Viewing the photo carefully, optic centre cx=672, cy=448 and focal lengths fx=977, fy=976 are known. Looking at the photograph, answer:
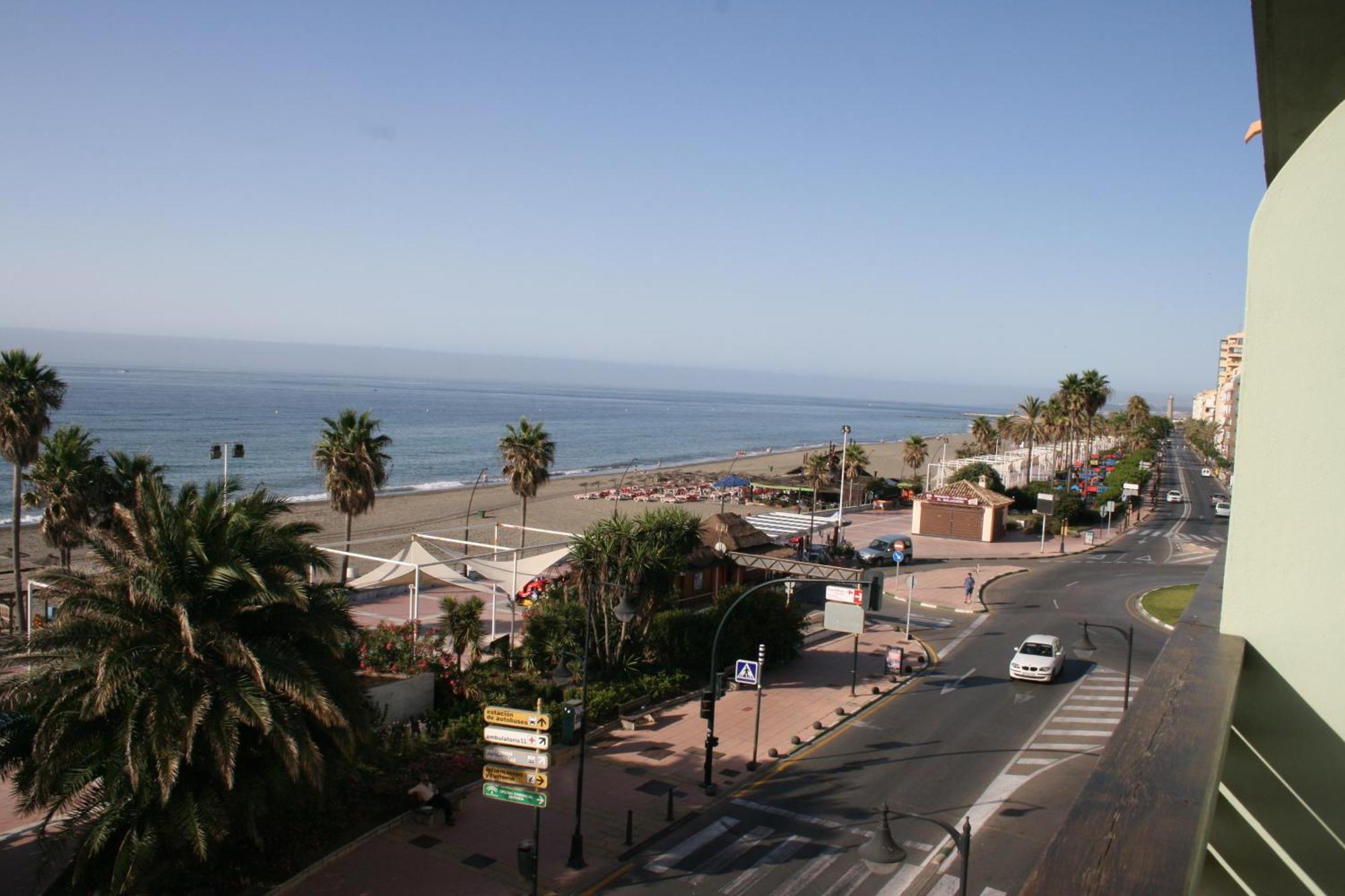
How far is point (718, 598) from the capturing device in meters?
30.4

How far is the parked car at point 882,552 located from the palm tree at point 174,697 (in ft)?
123

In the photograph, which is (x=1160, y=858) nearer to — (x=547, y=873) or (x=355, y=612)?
(x=547, y=873)

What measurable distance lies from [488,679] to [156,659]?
1141 cm

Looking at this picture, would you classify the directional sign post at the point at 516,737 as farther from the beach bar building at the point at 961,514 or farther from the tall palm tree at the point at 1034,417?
the tall palm tree at the point at 1034,417

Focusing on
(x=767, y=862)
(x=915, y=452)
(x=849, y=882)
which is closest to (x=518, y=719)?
(x=767, y=862)

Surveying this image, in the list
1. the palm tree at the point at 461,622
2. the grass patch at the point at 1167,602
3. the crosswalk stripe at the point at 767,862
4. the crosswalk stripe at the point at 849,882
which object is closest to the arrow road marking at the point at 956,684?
the grass patch at the point at 1167,602

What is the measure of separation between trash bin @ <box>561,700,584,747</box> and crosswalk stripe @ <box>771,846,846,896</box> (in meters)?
4.91

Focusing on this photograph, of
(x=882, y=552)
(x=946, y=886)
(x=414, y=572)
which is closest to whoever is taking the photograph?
(x=946, y=886)

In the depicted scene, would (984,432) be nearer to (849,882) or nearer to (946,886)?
(946,886)

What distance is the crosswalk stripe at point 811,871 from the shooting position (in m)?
15.6

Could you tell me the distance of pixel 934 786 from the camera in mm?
20250

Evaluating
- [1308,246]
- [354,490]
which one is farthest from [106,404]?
[1308,246]

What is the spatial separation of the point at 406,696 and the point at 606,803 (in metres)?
5.94

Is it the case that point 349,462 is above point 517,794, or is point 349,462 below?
above
